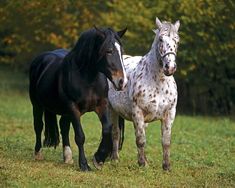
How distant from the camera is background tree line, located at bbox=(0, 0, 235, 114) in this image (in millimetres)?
22406

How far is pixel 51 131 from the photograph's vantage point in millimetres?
11445

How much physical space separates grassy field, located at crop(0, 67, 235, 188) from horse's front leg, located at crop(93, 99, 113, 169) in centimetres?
19

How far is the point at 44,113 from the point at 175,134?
5.49 meters

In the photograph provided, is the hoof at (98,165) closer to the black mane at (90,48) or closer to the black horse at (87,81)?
the black horse at (87,81)

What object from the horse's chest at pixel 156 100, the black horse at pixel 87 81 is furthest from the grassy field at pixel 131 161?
the horse's chest at pixel 156 100

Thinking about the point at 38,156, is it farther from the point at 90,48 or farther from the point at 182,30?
the point at 182,30

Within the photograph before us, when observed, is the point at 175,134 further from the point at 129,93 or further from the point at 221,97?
the point at 221,97

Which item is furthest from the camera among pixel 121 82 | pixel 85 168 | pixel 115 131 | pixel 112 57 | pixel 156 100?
pixel 115 131

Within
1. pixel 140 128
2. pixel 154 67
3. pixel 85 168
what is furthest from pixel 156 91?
pixel 85 168

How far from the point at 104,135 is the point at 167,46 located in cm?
161

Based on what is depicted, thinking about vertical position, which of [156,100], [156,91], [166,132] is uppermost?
[156,91]

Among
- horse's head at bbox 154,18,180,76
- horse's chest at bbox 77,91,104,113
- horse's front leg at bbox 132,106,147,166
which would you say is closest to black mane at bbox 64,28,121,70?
horse's chest at bbox 77,91,104,113

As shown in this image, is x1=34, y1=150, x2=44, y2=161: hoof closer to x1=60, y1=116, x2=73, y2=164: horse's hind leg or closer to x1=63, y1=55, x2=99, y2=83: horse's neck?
x1=60, y1=116, x2=73, y2=164: horse's hind leg

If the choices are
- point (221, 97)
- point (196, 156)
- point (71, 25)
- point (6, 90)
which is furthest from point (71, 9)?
point (196, 156)
